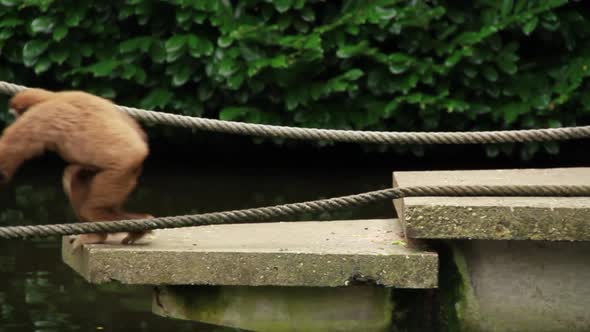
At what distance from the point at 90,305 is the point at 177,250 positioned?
1.75 m

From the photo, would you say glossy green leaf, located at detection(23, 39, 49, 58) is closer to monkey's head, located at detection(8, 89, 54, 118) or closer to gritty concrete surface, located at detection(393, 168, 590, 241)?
monkey's head, located at detection(8, 89, 54, 118)

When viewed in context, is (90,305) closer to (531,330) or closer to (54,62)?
(531,330)

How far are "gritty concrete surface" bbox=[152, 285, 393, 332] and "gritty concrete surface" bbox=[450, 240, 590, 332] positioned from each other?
36 centimetres

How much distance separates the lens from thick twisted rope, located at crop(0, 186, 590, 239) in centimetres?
461

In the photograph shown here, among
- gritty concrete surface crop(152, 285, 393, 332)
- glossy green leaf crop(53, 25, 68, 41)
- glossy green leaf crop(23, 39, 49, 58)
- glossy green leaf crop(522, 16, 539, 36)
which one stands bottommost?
gritty concrete surface crop(152, 285, 393, 332)

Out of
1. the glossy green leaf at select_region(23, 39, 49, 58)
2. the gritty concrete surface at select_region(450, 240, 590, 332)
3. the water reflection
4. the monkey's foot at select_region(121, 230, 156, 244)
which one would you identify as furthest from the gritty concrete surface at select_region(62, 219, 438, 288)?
the glossy green leaf at select_region(23, 39, 49, 58)

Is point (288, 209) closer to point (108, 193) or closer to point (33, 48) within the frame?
point (108, 193)

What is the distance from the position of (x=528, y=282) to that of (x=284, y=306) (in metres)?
0.99

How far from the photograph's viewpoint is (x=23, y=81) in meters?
9.74

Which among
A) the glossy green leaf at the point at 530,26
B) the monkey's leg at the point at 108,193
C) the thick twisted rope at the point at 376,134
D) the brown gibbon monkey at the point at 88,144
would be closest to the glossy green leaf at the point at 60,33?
the glossy green leaf at the point at 530,26

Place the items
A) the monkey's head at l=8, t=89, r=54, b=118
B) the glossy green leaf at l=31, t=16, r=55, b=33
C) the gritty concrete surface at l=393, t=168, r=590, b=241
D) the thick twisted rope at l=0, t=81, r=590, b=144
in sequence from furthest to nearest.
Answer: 1. the glossy green leaf at l=31, t=16, r=55, b=33
2. the thick twisted rope at l=0, t=81, r=590, b=144
3. the monkey's head at l=8, t=89, r=54, b=118
4. the gritty concrete surface at l=393, t=168, r=590, b=241

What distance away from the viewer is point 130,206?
853cm

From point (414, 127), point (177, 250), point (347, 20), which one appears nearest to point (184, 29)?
point (347, 20)

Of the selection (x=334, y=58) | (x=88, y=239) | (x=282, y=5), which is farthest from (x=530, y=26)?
(x=88, y=239)
